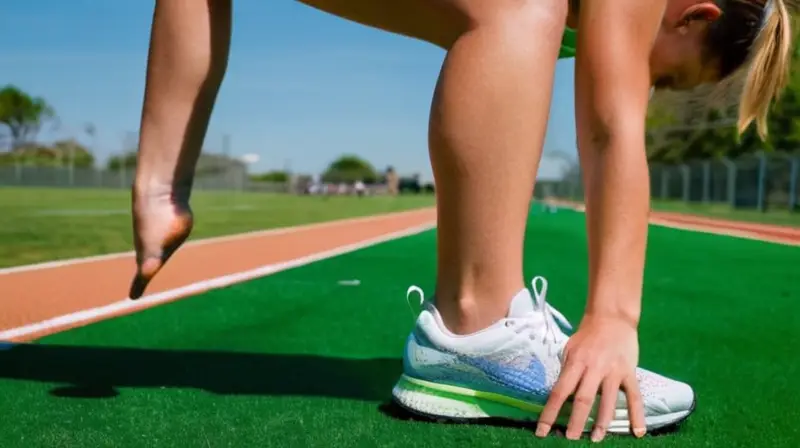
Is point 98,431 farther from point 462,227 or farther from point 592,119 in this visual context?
point 592,119

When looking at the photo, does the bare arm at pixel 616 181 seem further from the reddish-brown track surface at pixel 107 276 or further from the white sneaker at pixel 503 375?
the reddish-brown track surface at pixel 107 276

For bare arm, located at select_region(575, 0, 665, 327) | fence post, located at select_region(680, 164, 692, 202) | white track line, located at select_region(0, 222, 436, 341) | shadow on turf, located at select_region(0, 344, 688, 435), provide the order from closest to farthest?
bare arm, located at select_region(575, 0, 665, 327) → shadow on turf, located at select_region(0, 344, 688, 435) → white track line, located at select_region(0, 222, 436, 341) → fence post, located at select_region(680, 164, 692, 202)

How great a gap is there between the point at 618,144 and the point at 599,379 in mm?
454

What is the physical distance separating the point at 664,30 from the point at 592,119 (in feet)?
1.08

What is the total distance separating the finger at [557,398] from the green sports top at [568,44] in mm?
766

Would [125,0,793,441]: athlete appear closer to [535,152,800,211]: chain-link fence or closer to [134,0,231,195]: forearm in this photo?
[134,0,231,195]: forearm

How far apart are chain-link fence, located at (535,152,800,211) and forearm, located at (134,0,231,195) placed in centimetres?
2143

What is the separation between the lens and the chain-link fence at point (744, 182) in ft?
100

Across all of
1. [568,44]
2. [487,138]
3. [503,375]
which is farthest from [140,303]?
[487,138]

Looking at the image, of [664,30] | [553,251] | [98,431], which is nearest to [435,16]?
[664,30]

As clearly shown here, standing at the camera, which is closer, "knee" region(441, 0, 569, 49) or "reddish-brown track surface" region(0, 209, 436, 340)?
"knee" region(441, 0, 569, 49)

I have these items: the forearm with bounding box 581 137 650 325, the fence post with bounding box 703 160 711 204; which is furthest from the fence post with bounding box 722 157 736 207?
the forearm with bounding box 581 137 650 325

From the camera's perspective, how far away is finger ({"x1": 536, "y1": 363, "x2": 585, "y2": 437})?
1751 mm

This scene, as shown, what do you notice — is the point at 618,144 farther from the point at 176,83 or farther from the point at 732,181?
the point at 732,181
